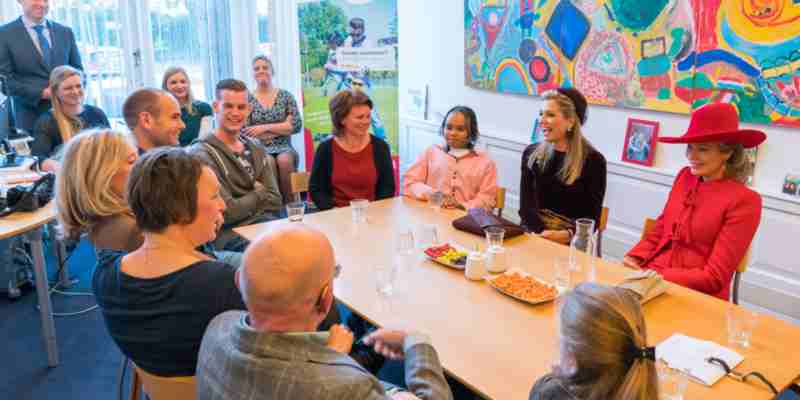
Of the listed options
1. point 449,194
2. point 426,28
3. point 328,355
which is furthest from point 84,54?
point 328,355

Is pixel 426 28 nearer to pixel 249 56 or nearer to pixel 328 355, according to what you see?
pixel 249 56

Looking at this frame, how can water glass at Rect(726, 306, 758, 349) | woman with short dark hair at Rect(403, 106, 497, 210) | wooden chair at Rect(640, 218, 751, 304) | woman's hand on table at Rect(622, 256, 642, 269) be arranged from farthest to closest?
1. woman with short dark hair at Rect(403, 106, 497, 210)
2. woman's hand on table at Rect(622, 256, 642, 269)
3. wooden chair at Rect(640, 218, 751, 304)
4. water glass at Rect(726, 306, 758, 349)

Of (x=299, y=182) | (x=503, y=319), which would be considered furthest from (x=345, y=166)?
(x=503, y=319)

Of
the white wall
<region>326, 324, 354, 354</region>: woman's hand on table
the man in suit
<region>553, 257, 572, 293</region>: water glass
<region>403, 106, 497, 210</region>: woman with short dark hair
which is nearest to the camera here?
<region>326, 324, 354, 354</region>: woman's hand on table

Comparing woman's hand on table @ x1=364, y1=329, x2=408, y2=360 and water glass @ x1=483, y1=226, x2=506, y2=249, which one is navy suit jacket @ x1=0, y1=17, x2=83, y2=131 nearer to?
water glass @ x1=483, y1=226, x2=506, y2=249

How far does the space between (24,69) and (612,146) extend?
14.5 feet

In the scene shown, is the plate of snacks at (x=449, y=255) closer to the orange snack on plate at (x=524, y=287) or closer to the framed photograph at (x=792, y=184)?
the orange snack on plate at (x=524, y=287)

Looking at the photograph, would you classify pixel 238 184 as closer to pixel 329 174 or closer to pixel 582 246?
pixel 329 174

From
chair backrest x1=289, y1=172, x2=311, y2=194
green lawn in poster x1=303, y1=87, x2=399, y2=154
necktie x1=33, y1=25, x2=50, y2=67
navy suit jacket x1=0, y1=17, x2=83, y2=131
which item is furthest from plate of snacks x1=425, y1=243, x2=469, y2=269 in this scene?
necktie x1=33, y1=25, x2=50, y2=67

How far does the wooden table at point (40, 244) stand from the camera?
2.88m

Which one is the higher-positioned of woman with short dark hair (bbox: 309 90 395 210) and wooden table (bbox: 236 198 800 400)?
woman with short dark hair (bbox: 309 90 395 210)

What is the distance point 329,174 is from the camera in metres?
3.58

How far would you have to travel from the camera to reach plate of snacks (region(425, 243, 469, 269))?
7.75ft

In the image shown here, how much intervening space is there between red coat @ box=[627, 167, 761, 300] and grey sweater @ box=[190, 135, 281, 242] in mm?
1966
